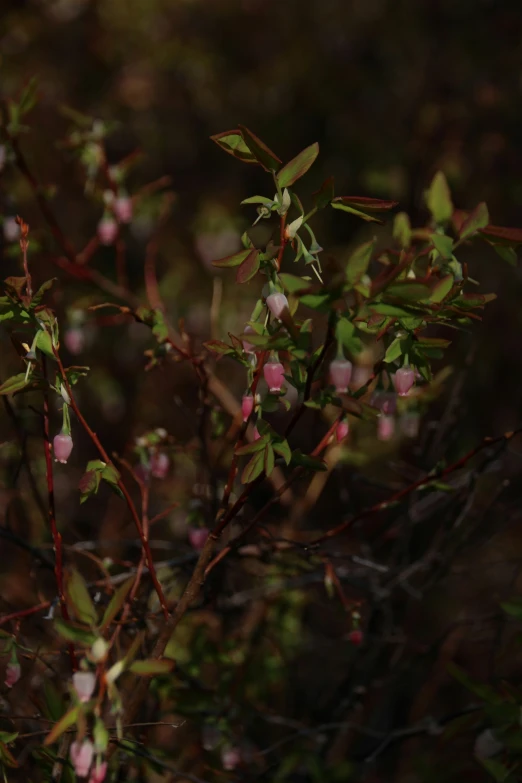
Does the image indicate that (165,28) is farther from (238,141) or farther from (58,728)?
(58,728)

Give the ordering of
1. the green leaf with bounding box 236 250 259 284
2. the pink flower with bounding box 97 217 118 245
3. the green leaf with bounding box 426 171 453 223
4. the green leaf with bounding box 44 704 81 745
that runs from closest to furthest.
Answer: the green leaf with bounding box 44 704 81 745 → the green leaf with bounding box 236 250 259 284 → the green leaf with bounding box 426 171 453 223 → the pink flower with bounding box 97 217 118 245

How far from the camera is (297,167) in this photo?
0.73 meters

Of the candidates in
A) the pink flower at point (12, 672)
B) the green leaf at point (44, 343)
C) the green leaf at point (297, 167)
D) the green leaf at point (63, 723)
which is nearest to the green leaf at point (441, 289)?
the green leaf at point (297, 167)

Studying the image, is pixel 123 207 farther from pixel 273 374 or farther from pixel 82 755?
pixel 82 755

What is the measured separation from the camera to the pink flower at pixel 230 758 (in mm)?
Result: 1143

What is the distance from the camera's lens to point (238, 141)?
74 centimetres

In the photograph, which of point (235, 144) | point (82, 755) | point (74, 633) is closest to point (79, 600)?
point (74, 633)

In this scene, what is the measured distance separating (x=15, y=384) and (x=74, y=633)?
27 centimetres

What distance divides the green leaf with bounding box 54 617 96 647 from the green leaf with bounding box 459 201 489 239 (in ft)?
1.81

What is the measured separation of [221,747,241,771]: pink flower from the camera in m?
1.14

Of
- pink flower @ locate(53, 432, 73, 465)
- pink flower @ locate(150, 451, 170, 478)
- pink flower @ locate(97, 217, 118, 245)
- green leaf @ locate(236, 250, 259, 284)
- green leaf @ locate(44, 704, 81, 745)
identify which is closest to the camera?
green leaf @ locate(44, 704, 81, 745)

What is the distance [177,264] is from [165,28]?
Answer: 993 millimetres

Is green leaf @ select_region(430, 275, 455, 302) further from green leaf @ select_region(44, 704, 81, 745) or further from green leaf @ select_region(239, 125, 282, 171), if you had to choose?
green leaf @ select_region(44, 704, 81, 745)

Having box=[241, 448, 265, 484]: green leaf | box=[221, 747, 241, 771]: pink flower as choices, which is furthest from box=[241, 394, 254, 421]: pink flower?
box=[221, 747, 241, 771]: pink flower
